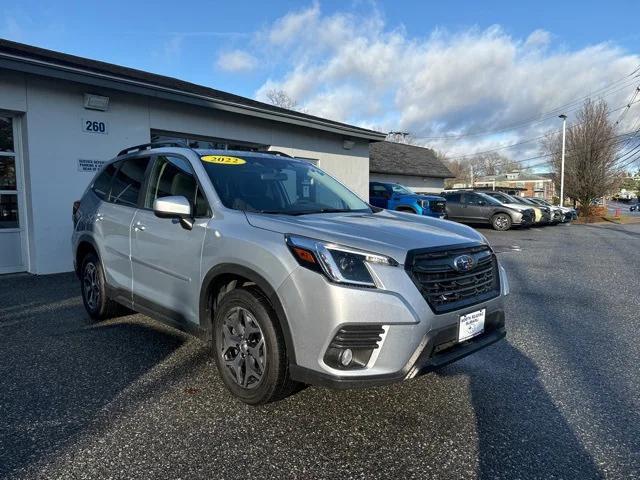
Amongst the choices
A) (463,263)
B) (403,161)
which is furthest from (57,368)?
(403,161)

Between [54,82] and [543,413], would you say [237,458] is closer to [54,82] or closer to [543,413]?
[543,413]

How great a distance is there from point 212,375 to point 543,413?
2420 mm

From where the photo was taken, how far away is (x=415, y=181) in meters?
27.7

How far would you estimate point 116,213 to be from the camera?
4695mm

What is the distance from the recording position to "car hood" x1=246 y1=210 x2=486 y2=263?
9.30 feet

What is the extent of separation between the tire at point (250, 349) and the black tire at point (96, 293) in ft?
7.10

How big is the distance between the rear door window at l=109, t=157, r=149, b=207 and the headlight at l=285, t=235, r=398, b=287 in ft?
7.85

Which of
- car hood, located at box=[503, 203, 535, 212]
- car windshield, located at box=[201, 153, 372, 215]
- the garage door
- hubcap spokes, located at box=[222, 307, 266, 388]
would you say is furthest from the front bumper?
car hood, located at box=[503, 203, 535, 212]

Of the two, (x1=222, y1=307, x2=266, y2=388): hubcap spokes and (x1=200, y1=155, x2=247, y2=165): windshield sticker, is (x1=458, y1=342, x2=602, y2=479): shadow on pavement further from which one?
(x1=200, y1=155, x2=247, y2=165): windshield sticker

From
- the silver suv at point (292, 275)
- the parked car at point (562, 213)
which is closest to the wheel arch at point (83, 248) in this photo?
the silver suv at point (292, 275)

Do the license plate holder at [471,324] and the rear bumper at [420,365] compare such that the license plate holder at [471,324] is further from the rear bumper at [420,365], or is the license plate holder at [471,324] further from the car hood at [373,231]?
the car hood at [373,231]

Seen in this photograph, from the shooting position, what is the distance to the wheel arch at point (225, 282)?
9.37 feet

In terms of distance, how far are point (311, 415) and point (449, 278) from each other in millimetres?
1270

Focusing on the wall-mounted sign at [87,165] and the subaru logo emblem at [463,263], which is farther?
the wall-mounted sign at [87,165]
